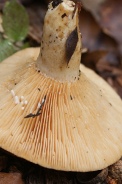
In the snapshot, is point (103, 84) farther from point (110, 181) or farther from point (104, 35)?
point (104, 35)

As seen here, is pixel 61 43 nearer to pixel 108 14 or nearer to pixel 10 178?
pixel 10 178

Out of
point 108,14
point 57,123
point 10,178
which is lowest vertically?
point 10,178

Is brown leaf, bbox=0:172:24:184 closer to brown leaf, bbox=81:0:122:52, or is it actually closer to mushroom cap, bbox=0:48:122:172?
mushroom cap, bbox=0:48:122:172

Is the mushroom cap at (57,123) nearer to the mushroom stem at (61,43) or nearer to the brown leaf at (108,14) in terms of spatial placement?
the mushroom stem at (61,43)

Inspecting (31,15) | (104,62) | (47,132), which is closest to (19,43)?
(31,15)

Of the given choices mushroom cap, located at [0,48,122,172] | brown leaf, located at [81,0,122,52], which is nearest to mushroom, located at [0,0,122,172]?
mushroom cap, located at [0,48,122,172]

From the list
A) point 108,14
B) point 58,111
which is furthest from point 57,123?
point 108,14
